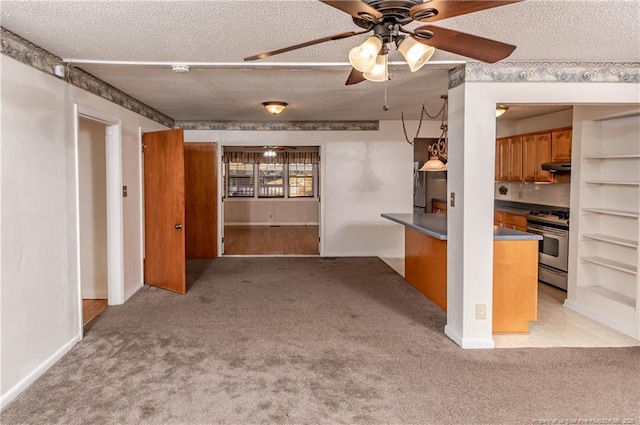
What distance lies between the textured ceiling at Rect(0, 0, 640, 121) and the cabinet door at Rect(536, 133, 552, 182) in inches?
85.4

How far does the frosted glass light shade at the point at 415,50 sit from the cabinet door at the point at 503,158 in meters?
5.10

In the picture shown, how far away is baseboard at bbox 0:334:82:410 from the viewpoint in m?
2.58

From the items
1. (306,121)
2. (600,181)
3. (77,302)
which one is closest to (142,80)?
(77,302)

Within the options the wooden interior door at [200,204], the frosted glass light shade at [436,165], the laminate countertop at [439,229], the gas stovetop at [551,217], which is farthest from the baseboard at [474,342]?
→ the wooden interior door at [200,204]

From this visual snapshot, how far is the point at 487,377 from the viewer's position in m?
2.94

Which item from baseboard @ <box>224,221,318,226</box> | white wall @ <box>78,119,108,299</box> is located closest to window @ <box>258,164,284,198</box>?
baseboard @ <box>224,221,318,226</box>

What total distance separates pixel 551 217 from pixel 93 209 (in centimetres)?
528

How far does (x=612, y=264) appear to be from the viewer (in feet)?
13.6

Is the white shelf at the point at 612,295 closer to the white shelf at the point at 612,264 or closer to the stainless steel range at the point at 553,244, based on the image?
the white shelf at the point at 612,264

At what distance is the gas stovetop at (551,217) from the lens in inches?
206

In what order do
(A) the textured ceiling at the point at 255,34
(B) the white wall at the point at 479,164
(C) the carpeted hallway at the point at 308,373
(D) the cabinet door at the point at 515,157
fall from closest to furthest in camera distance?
(A) the textured ceiling at the point at 255,34
(C) the carpeted hallway at the point at 308,373
(B) the white wall at the point at 479,164
(D) the cabinet door at the point at 515,157

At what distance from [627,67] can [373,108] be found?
9.86ft

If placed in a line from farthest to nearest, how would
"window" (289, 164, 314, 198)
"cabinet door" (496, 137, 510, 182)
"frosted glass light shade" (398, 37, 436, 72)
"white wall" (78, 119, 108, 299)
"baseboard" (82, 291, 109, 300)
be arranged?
"window" (289, 164, 314, 198) → "cabinet door" (496, 137, 510, 182) → "baseboard" (82, 291, 109, 300) → "white wall" (78, 119, 108, 299) → "frosted glass light shade" (398, 37, 436, 72)

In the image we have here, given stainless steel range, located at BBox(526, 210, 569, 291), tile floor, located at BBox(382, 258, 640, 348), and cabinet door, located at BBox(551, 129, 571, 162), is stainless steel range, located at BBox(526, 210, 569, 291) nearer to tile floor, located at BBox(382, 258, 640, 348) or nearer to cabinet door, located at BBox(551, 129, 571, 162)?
cabinet door, located at BBox(551, 129, 571, 162)
